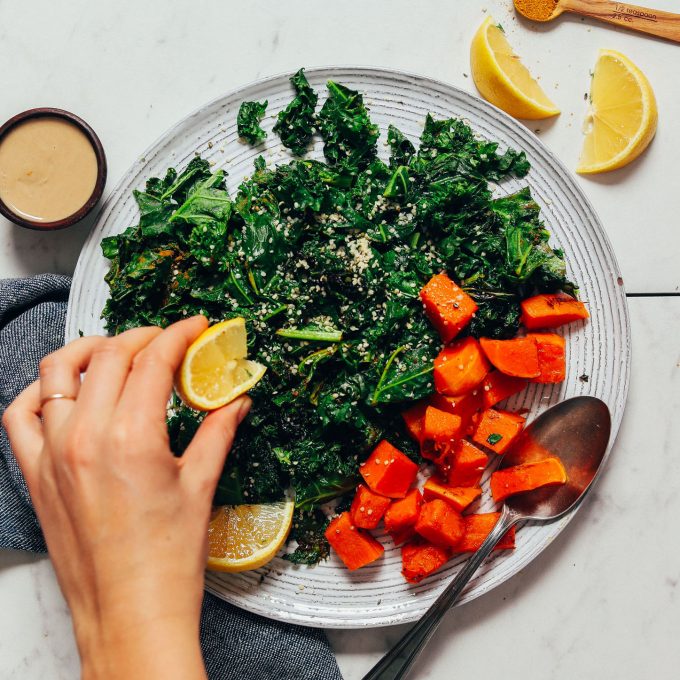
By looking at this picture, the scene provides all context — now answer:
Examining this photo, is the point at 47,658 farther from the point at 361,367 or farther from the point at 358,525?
the point at 361,367

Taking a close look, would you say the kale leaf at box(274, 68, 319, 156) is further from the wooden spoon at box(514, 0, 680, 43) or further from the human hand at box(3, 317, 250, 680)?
the human hand at box(3, 317, 250, 680)

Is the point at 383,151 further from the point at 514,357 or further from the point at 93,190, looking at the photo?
the point at 93,190

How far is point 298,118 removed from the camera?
333cm

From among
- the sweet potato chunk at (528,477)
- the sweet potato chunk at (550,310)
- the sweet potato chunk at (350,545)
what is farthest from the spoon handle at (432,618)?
the sweet potato chunk at (550,310)

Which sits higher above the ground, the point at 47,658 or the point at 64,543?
the point at 64,543

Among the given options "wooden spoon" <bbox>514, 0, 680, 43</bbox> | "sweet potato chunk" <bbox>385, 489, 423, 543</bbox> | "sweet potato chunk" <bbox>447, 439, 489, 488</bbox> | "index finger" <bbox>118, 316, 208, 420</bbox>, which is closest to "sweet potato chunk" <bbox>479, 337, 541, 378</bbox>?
"sweet potato chunk" <bbox>447, 439, 489, 488</bbox>

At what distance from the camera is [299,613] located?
333 cm

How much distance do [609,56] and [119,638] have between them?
3.55 metres

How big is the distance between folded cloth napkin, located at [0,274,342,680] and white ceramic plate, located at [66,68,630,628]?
0.17 meters

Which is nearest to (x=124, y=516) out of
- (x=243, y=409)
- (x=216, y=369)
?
(x=243, y=409)

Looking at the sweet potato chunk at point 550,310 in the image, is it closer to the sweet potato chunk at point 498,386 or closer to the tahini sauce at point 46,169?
the sweet potato chunk at point 498,386

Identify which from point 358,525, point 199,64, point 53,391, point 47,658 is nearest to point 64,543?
point 53,391

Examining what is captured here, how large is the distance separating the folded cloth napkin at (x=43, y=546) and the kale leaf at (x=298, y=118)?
1.46 m

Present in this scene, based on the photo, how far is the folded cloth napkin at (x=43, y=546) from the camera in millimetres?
3391
